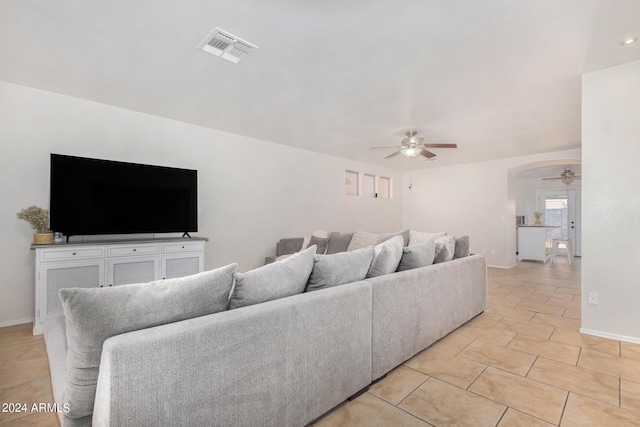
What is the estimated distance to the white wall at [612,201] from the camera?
2703 mm

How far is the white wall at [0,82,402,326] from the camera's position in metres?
3.15

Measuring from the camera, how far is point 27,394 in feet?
6.25

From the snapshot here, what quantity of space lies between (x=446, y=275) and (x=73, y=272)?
370cm

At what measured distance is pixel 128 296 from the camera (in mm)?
1130

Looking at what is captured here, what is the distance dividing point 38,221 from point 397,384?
12.2 ft

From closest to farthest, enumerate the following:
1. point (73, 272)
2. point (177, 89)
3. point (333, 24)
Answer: point (333, 24) < point (73, 272) < point (177, 89)

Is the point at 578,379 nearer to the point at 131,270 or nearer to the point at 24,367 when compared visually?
the point at 24,367

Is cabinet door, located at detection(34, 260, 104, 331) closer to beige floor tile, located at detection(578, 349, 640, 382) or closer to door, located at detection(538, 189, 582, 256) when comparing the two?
beige floor tile, located at detection(578, 349, 640, 382)

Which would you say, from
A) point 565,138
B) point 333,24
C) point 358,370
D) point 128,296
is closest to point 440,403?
point 358,370

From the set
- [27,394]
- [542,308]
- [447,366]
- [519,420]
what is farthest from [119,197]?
[542,308]

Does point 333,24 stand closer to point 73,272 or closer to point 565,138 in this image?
point 73,272

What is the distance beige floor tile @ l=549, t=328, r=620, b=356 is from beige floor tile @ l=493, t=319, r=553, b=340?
0.22 feet

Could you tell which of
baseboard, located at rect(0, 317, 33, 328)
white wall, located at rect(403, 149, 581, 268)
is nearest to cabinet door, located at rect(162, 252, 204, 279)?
baseboard, located at rect(0, 317, 33, 328)

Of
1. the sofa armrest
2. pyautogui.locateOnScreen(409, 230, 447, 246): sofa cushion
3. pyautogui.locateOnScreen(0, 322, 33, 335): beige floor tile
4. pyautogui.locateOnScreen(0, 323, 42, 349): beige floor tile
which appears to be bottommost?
pyautogui.locateOnScreen(0, 322, 33, 335): beige floor tile
